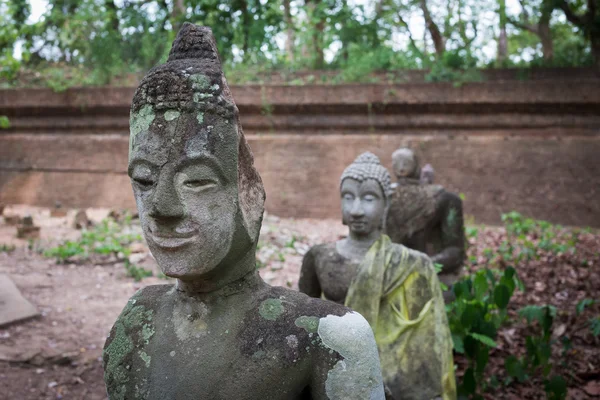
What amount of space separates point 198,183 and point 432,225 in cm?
390

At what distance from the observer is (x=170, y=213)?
155cm

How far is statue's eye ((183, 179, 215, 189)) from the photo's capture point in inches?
61.8

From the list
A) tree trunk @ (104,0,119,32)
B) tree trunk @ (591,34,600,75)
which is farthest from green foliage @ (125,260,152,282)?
tree trunk @ (591,34,600,75)

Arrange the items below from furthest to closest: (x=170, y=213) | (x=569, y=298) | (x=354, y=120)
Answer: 1. (x=354, y=120)
2. (x=569, y=298)
3. (x=170, y=213)

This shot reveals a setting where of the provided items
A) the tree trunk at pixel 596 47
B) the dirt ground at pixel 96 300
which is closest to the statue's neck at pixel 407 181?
the dirt ground at pixel 96 300

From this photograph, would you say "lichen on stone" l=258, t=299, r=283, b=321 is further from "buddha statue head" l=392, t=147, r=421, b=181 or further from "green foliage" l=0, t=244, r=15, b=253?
"green foliage" l=0, t=244, r=15, b=253

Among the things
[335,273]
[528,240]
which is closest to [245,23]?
[528,240]

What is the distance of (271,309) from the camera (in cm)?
164

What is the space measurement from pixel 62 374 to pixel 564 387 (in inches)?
117

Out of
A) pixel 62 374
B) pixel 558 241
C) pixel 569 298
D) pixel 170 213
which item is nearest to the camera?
pixel 170 213

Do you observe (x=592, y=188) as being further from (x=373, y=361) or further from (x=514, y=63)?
(x=373, y=361)

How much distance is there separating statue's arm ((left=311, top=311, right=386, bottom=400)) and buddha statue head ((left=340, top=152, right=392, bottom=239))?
1.74m

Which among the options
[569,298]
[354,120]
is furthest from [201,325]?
[354,120]

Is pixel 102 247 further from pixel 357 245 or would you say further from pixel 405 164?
pixel 357 245
